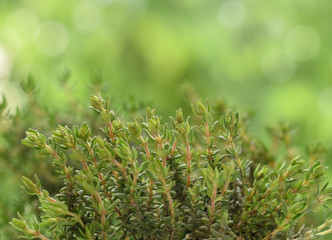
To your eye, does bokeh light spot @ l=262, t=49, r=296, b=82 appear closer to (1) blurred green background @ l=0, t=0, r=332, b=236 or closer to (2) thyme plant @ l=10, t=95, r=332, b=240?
(1) blurred green background @ l=0, t=0, r=332, b=236

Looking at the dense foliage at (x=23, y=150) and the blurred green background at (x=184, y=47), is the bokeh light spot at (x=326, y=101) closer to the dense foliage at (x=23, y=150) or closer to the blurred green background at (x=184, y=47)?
the blurred green background at (x=184, y=47)

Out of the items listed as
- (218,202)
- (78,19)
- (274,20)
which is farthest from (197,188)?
(78,19)

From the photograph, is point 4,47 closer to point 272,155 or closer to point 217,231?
point 272,155

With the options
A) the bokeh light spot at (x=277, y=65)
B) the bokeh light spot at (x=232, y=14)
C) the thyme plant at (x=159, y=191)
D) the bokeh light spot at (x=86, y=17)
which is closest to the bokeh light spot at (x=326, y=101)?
the bokeh light spot at (x=277, y=65)

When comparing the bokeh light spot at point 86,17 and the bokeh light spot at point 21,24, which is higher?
the bokeh light spot at point 86,17

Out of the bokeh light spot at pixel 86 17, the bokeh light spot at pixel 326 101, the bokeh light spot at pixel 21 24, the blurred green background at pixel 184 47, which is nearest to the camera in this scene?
the bokeh light spot at pixel 326 101

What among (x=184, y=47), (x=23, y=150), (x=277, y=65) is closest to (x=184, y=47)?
(x=184, y=47)
